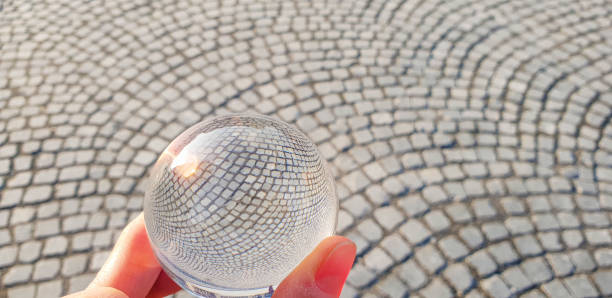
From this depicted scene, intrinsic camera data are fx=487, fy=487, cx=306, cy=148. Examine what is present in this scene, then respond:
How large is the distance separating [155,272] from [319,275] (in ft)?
3.34

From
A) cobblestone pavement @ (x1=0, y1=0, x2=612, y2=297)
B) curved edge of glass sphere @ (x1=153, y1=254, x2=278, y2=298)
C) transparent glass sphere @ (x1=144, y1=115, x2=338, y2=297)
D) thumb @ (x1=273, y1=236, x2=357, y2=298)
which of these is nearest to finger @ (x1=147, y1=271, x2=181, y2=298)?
curved edge of glass sphere @ (x1=153, y1=254, x2=278, y2=298)

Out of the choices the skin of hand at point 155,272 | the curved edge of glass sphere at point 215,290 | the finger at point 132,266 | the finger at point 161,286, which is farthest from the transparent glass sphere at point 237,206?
the finger at point 161,286

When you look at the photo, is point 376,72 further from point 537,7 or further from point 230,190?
point 230,190

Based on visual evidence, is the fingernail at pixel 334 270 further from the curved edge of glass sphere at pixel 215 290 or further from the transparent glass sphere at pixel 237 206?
the curved edge of glass sphere at pixel 215 290

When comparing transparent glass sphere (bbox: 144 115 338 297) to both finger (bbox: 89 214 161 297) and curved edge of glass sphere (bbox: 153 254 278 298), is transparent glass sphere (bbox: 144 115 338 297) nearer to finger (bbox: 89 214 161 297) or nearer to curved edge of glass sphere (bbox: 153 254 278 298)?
curved edge of glass sphere (bbox: 153 254 278 298)

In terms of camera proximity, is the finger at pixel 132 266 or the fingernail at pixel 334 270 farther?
the finger at pixel 132 266

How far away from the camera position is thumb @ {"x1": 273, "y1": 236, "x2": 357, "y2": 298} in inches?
64.1

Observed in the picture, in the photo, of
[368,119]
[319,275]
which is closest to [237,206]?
[319,275]

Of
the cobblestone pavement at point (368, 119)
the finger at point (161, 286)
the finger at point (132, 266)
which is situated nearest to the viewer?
the finger at point (132, 266)

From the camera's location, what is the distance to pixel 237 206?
1.64m

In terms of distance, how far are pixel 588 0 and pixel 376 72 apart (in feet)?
10.3

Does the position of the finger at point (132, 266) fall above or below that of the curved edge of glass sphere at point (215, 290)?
below

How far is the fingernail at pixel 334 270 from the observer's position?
1.64 metres

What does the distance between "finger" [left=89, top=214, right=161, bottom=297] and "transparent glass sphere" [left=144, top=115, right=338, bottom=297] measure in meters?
0.40
